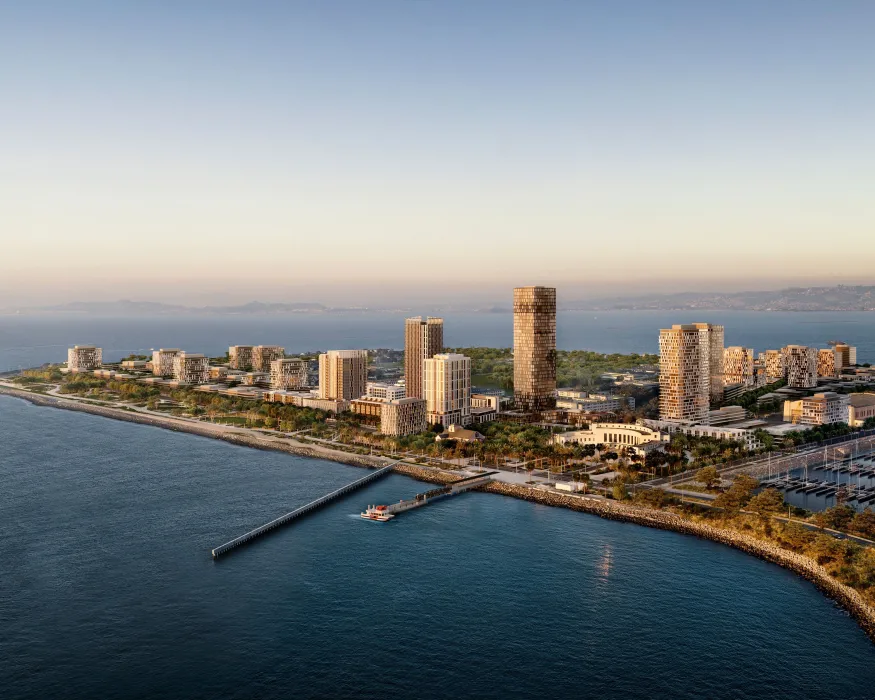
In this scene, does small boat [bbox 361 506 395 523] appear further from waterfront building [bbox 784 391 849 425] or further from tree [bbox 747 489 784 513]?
waterfront building [bbox 784 391 849 425]

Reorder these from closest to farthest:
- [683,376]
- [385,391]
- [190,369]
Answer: [683,376]
[385,391]
[190,369]

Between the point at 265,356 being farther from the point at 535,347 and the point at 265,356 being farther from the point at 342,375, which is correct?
the point at 535,347

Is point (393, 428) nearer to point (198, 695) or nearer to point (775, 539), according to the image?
point (775, 539)

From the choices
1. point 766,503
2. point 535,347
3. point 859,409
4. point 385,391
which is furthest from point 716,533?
point 385,391

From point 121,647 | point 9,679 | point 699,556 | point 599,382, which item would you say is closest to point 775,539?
point 699,556

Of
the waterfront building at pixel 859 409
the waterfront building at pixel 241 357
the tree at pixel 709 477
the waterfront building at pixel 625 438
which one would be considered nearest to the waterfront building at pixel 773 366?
the waterfront building at pixel 859 409

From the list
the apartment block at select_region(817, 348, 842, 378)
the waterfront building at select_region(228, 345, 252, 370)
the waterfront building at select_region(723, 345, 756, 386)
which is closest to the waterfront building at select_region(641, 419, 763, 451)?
the waterfront building at select_region(723, 345, 756, 386)
